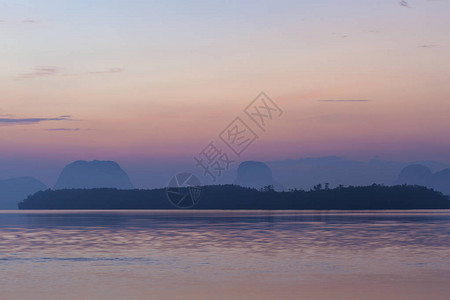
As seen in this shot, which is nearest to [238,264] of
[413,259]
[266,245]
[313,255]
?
[313,255]

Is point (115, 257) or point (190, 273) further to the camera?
point (115, 257)

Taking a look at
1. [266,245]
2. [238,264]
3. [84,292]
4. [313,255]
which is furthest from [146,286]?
[266,245]

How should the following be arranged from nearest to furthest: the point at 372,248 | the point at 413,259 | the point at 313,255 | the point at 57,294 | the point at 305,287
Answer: the point at 57,294 < the point at 305,287 < the point at 413,259 < the point at 313,255 < the point at 372,248

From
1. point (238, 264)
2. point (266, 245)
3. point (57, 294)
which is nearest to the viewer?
point (57, 294)

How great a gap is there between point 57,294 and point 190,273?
872 centimetres

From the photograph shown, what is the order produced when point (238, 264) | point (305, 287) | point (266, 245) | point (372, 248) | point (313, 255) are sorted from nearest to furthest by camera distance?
point (305, 287) < point (238, 264) < point (313, 255) < point (372, 248) < point (266, 245)

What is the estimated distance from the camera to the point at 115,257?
143 ft

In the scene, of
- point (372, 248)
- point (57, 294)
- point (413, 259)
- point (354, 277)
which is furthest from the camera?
point (372, 248)

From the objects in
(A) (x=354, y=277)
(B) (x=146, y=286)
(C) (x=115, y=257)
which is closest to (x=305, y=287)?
(A) (x=354, y=277)

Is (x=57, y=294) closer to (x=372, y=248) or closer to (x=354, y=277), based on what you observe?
(x=354, y=277)

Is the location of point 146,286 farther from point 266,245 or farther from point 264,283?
point 266,245

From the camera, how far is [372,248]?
50.0 meters

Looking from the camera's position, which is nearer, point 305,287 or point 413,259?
point 305,287

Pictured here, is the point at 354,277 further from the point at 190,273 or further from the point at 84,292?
the point at 84,292
